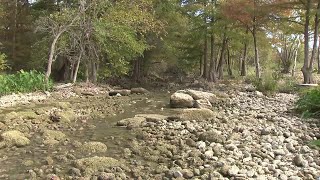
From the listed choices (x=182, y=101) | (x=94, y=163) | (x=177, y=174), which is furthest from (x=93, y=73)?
(x=177, y=174)

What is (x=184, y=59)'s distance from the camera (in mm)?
26188

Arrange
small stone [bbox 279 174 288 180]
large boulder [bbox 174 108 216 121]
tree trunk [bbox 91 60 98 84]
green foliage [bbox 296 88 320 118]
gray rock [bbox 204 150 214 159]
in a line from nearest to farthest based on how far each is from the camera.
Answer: small stone [bbox 279 174 288 180]
gray rock [bbox 204 150 214 159]
green foliage [bbox 296 88 320 118]
large boulder [bbox 174 108 216 121]
tree trunk [bbox 91 60 98 84]

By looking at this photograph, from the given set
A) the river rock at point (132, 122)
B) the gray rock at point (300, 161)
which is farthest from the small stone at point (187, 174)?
the river rock at point (132, 122)

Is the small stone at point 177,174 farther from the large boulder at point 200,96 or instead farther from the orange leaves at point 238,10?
the orange leaves at point 238,10

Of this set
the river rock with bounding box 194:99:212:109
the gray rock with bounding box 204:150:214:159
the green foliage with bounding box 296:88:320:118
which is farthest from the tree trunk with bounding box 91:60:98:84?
the gray rock with bounding box 204:150:214:159

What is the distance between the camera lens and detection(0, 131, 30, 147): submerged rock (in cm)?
637

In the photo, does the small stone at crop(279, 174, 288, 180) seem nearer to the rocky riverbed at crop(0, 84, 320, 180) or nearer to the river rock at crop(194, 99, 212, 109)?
the rocky riverbed at crop(0, 84, 320, 180)

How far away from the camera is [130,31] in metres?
18.2

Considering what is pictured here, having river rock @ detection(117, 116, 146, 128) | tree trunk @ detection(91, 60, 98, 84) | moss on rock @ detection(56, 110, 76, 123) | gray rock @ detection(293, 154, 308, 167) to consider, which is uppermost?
tree trunk @ detection(91, 60, 98, 84)

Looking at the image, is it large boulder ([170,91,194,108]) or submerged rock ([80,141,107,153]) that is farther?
large boulder ([170,91,194,108])

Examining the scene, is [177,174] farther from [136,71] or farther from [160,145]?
[136,71]

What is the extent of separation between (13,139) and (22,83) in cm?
736

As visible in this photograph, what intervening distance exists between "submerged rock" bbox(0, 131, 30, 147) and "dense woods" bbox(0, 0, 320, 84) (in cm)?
800

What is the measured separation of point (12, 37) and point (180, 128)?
59.3 ft
